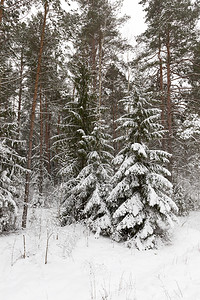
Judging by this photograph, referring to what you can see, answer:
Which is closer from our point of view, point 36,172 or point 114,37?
point 114,37

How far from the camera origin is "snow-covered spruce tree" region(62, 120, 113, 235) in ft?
26.4

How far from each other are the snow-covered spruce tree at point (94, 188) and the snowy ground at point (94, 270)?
84cm

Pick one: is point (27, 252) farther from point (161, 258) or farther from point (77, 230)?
point (161, 258)

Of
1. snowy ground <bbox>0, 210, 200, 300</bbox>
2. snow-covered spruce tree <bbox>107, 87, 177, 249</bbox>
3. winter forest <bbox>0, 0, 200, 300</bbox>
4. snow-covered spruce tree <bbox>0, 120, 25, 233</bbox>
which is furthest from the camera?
snow-covered spruce tree <bbox>0, 120, 25, 233</bbox>

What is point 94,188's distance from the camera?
346 inches

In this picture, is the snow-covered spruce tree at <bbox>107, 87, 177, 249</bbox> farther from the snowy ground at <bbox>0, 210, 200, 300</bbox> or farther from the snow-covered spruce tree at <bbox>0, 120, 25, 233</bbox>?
the snow-covered spruce tree at <bbox>0, 120, 25, 233</bbox>

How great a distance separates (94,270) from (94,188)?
157 inches

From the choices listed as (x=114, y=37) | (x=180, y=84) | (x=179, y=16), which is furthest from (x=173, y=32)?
(x=114, y=37)

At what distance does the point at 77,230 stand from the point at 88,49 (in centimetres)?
1233

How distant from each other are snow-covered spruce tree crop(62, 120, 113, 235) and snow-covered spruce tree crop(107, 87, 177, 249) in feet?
1.91

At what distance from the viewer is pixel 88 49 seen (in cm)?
1376

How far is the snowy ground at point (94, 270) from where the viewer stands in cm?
403

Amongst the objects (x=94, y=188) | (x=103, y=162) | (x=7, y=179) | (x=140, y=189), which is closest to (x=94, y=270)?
(x=140, y=189)

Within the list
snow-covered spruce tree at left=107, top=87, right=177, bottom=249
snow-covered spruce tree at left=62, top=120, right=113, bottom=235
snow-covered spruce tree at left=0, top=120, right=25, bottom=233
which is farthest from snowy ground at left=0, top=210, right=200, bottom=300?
snow-covered spruce tree at left=0, top=120, right=25, bottom=233
